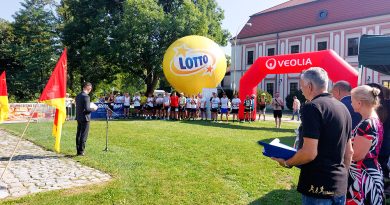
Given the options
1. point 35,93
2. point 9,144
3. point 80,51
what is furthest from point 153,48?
point 9,144

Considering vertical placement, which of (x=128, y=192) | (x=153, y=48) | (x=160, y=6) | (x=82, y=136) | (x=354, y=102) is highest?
(x=160, y=6)

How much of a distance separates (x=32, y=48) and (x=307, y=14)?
27772 mm

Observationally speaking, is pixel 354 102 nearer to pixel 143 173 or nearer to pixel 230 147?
pixel 143 173

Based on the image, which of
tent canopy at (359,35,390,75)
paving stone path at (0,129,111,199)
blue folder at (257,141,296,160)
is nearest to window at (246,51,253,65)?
paving stone path at (0,129,111,199)

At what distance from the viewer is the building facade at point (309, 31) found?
31.1 metres

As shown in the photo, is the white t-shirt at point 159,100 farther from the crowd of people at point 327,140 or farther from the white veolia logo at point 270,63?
the crowd of people at point 327,140

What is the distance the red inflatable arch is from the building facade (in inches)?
542

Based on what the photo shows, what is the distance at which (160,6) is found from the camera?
2852 centimetres

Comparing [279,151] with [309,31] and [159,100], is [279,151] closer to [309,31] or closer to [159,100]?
[159,100]

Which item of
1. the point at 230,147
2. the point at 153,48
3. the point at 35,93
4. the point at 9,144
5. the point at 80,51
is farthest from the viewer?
the point at 35,93

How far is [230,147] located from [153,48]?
1823 cm

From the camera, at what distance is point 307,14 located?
36781 millimetres

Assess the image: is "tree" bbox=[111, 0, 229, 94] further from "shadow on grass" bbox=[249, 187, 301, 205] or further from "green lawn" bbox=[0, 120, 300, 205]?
"shadow on grass" bbox=[249, 187, 301, 205]

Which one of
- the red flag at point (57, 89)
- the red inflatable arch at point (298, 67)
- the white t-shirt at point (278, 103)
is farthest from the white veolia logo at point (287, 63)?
the red flag at point (57, 89)
